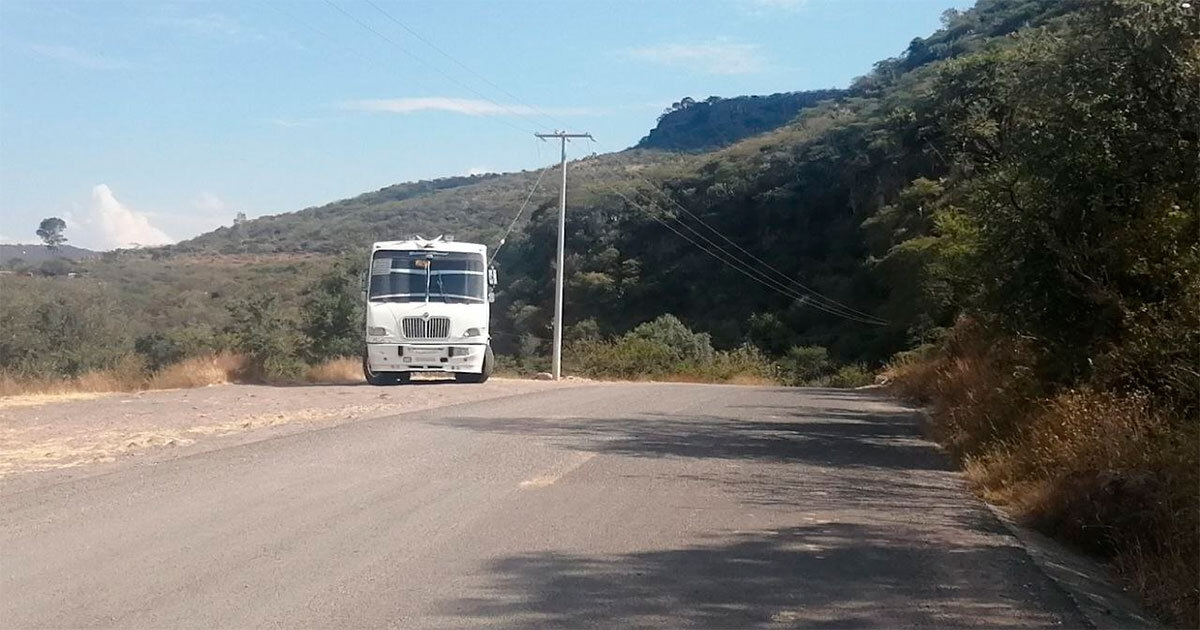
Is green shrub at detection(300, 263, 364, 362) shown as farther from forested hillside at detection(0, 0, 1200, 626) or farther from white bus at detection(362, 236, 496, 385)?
white bus at detection(362, 236, 496, 385)

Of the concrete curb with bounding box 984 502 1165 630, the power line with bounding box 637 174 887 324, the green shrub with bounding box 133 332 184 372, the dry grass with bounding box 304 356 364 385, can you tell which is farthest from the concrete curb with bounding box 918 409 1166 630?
the power line with bounding box 637 174 887 324

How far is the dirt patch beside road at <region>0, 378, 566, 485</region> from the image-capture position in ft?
40.4

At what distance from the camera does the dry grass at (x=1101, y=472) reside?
23.8 ft

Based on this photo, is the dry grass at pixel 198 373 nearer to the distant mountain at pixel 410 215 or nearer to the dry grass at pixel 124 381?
the dry grass at pixel 124 381

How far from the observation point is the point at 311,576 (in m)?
6.97

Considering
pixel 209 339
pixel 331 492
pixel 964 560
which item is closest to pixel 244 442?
pixel 331 492

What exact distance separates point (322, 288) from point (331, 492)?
2908 cm

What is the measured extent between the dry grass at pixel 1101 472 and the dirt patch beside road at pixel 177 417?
26.7 ft

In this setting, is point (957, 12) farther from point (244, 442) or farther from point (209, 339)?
point (244, 442)

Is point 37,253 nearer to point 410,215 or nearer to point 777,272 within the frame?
point 410,215

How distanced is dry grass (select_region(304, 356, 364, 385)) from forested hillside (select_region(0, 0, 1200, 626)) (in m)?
4.76

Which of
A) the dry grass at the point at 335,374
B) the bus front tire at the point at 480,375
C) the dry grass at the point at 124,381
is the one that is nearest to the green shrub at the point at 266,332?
the dry grass at the point at 335,374

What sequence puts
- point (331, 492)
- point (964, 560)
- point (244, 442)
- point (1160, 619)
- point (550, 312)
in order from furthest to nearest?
point (550, 312) < point (244, 442) < point (331, 492) < point (964, 560) < point (1160, 619)

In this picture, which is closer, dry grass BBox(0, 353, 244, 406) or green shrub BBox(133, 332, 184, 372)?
dry grass BBox(0, 353, 244, 406)
